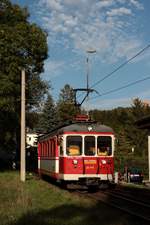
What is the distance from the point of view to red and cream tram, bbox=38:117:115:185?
23094mm

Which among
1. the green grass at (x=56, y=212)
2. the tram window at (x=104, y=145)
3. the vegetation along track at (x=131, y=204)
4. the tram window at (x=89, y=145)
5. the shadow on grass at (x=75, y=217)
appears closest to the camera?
the shadow on grass at (x=75, y=217)

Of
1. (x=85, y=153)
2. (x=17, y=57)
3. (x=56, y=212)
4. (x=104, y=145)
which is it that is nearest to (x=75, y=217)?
(x=56, y=212)

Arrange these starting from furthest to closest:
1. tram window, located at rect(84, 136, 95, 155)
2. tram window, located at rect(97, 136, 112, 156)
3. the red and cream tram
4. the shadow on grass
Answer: tram window, located at rect(97, 136, 112, 156)
tram window, located at rect(84, 136, 95, 155)
the red and cream tram
the shadow on grass

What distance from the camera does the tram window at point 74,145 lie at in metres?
23.2

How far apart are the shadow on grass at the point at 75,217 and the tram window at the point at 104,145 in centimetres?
758

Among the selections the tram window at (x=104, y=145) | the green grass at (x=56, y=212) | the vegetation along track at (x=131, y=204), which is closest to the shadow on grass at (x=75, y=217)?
the green grass at (x=56, y=212)

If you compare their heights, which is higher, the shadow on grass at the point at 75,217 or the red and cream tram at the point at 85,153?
the red and cream tram at the point at 85,153

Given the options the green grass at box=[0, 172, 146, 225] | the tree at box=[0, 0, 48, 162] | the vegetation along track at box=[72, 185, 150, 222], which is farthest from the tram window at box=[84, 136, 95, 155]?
the tree at box=[0, 0, 48, 162]

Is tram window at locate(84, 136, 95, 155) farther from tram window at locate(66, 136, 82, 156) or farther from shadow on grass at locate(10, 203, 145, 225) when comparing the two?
shadow on grass at locate(10, 203, 145, 225)

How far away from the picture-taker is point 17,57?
34875 millimetres

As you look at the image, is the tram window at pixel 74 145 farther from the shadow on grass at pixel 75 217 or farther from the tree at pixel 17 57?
the tree at pixel 17 57

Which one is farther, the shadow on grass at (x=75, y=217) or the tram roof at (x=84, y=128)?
the tram roof at (x=84, y=128)

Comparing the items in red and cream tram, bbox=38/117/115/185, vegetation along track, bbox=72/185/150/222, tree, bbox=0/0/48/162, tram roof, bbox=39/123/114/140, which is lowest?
vegetation along track, bbox=72/185/150/222

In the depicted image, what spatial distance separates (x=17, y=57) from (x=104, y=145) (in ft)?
42.9
